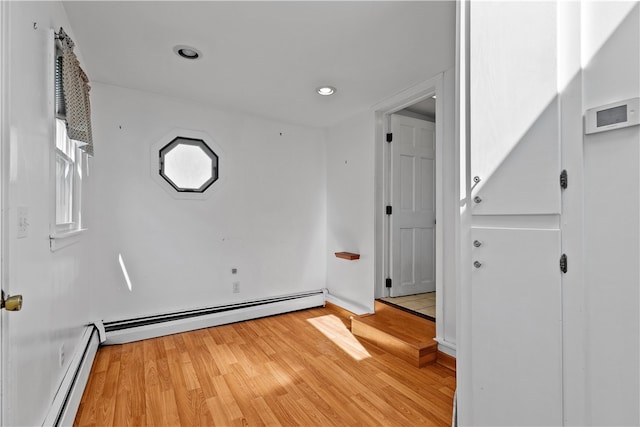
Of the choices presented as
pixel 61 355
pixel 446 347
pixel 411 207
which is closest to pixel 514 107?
pixel 446 347

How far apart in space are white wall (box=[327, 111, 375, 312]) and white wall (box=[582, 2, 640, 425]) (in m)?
2.29

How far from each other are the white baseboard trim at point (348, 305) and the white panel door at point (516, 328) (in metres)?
2.08

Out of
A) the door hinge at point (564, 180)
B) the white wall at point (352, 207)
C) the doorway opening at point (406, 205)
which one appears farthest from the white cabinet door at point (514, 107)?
the white wall at point (352, 207)

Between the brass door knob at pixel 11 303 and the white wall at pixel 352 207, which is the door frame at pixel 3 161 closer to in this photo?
the brass door knob at pixel 11 303

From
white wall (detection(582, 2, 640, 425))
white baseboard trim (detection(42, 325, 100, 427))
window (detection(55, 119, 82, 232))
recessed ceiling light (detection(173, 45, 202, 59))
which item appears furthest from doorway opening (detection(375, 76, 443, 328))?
window (detection(55, 119, 82, 232))

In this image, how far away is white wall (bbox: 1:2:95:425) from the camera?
1027mm

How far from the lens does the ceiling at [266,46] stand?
1743mm

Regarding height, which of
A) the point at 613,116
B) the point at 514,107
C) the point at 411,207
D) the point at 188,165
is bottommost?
the point at 411,207

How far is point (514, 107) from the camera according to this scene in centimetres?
118

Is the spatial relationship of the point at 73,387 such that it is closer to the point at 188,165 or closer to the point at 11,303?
the point at 11,303

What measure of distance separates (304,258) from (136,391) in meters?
2.25

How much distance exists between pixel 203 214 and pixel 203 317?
1.09 meters

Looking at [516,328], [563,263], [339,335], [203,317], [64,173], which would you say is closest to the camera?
[563,263]

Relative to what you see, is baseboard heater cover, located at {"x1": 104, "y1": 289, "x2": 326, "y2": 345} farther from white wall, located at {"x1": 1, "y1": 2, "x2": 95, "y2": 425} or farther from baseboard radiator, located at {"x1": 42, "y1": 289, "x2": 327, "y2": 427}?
white wall, located at {"x1": 1, "y1": 2, "x2": 95, "y2": 425}
